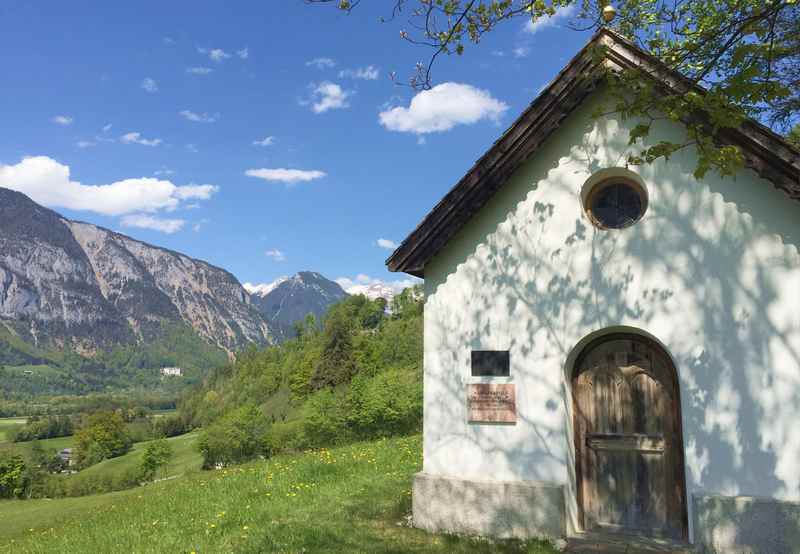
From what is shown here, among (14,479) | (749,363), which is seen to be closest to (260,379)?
(14,479)

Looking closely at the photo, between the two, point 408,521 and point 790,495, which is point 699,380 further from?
point 408,521

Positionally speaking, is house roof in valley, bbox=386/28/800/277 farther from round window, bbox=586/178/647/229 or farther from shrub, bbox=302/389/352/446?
shrub, bbox=302/389/352/446

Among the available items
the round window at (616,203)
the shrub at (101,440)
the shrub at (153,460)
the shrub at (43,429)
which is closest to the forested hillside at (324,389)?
the shrub at (153,460)

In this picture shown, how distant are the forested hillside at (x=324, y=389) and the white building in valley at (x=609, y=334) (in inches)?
893

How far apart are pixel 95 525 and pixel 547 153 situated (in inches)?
422

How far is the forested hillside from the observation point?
124ft

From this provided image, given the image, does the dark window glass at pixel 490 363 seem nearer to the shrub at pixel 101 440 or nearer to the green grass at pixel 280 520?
the green grass at pixel 280 520

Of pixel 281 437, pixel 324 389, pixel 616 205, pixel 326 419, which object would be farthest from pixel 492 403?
pixel 324 389

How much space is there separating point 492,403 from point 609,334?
75.1 inches

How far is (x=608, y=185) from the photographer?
8.19 metres

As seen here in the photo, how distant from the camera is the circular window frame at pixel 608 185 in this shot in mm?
7824

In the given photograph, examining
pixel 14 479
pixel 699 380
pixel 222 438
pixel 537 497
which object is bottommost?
pixel 14 479

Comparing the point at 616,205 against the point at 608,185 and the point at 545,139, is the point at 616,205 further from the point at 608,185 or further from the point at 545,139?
the point at 545,139

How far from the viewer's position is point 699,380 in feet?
23.4
